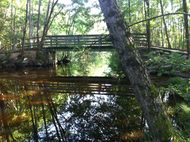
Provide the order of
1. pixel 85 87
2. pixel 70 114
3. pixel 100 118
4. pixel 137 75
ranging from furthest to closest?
pixel 85 87 → pixel 70 114 → pixel 100 118 → pixel 137 75

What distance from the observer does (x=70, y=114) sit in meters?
9.30

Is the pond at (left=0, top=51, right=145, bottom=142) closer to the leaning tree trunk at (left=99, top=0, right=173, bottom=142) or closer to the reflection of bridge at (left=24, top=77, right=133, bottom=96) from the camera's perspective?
the reflection of bridge at (left=24, top=77, right=133, bottom=96)

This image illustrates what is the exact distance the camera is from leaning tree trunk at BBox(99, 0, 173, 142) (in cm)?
405

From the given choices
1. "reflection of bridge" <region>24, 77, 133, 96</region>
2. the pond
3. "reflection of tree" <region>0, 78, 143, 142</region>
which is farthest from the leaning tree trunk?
"reflection of bridge" <region>24, 77, 133, 96</region>

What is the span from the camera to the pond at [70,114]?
7273 millimetres

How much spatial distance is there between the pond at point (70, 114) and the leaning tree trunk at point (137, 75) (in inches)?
107

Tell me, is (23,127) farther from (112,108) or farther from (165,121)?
(165,121)

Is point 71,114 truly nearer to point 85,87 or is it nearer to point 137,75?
point 85,87

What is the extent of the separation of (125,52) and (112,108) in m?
5.94

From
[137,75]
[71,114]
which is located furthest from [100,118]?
[137,75]

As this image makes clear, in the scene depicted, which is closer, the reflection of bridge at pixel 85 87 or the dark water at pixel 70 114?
the dark water at pixel 70 114

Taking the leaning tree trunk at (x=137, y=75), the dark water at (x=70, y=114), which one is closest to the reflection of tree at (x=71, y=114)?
the dark water at (x=70, y=114)

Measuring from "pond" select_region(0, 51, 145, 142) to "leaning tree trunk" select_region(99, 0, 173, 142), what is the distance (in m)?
2.73

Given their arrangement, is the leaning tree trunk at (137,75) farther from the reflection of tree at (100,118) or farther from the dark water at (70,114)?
the reflection of tree at (100,118)
